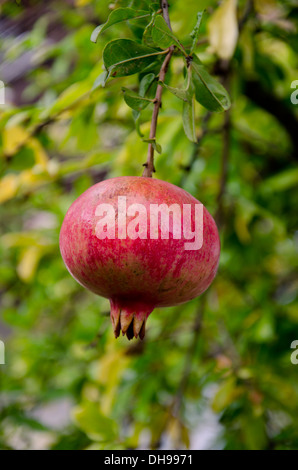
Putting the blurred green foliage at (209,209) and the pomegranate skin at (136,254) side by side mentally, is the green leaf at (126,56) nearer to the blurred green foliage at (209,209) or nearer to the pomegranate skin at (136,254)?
the pomegranate skin at (136,254)

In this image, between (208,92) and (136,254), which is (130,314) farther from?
(208,92)

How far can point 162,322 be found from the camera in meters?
1.41

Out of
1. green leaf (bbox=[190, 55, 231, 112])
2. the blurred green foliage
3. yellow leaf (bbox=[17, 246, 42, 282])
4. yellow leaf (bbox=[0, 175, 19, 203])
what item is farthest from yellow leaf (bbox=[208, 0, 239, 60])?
yellow leaf (bbox=[17, 246, 42, 282])

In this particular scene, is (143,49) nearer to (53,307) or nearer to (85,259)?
(85,259)

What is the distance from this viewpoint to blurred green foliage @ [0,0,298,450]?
86 centimetres

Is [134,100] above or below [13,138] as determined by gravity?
below

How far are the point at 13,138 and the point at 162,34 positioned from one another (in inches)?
20.7

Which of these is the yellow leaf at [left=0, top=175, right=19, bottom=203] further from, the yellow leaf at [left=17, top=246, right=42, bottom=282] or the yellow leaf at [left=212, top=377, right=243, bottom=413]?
the yellow leaf at [left=212, top=377, right=243, bottom=413]

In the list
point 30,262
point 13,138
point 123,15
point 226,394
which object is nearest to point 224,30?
point 123,15

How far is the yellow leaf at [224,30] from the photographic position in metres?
0.66

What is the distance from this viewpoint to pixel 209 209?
1191mm

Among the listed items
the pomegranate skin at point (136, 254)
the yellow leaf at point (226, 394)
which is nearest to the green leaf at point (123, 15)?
the pomegranate skin at point (136, 254)

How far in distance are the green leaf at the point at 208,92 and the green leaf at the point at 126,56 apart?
0.04m
